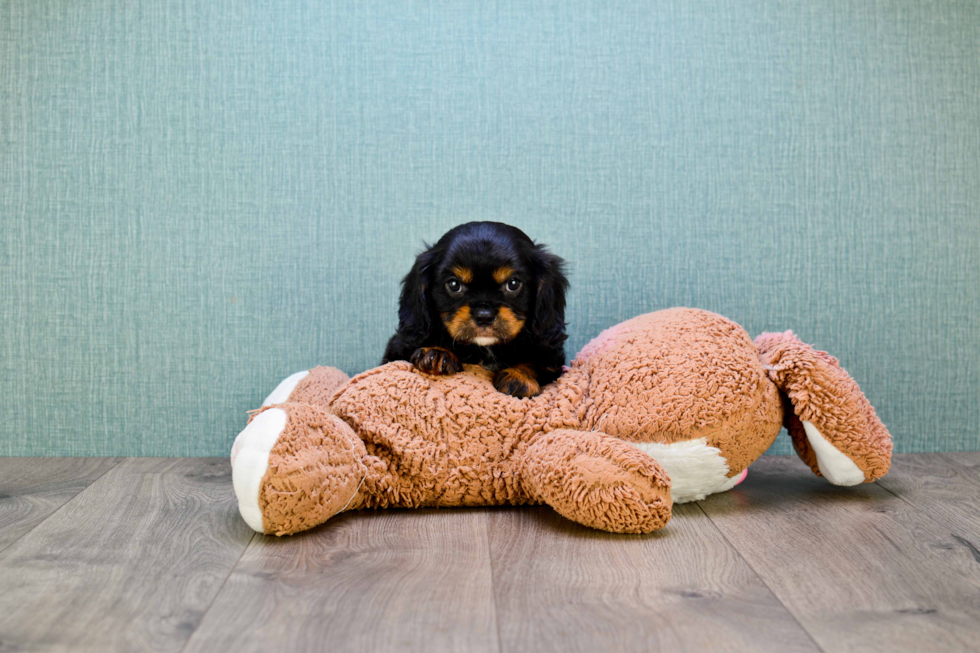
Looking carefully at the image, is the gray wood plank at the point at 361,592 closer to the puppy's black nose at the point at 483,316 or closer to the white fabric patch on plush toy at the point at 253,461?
the white fabric patch on plush toy at the point at 253,461

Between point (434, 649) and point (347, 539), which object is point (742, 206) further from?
point (434, 649)

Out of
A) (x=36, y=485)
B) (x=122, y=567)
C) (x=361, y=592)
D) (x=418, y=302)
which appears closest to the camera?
(x=361, y=592)

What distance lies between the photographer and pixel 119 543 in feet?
4.79

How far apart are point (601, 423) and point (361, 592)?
70 centimetres

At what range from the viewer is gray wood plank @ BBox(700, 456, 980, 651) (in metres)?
1.08

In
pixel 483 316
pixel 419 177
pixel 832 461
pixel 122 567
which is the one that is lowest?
pixel 122 567

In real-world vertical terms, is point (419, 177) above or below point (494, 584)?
above

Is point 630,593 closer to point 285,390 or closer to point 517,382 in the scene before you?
point 517,382

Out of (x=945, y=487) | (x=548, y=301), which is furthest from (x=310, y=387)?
(x=945, y=487)

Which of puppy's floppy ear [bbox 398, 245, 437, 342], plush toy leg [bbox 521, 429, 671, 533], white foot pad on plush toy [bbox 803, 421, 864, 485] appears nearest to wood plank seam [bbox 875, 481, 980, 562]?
white foot pad on plush toy [bbox 803, 421, 864, 485]

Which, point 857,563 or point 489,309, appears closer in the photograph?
point 857,563

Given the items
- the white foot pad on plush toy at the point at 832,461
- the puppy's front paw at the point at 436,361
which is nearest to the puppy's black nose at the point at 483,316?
the puppy's front paw at the point at 436,361

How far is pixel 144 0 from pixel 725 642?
2.30 metres

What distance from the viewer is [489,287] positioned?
1757 millimetres
